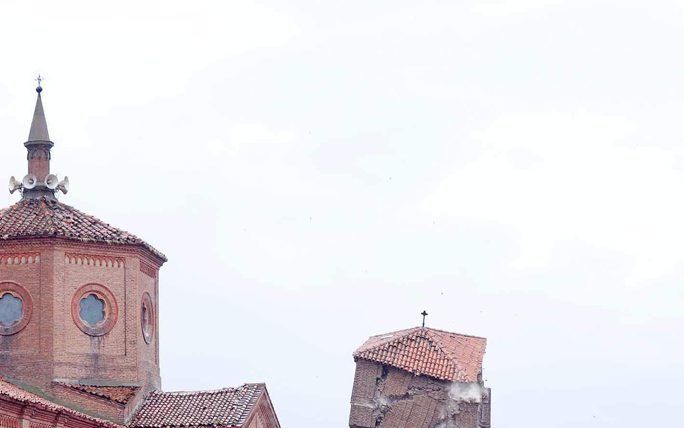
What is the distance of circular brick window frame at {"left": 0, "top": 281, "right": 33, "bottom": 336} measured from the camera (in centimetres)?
5444

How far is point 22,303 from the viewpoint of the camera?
2148 inches

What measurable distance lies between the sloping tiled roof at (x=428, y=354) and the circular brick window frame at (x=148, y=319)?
630 centimetres

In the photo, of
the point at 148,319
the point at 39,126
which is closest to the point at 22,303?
the point at 148,319

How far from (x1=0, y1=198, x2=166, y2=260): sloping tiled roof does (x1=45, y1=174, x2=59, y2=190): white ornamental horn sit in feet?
1.31

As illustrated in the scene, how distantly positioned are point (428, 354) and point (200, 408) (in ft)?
27.1

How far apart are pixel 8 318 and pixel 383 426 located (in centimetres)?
1183

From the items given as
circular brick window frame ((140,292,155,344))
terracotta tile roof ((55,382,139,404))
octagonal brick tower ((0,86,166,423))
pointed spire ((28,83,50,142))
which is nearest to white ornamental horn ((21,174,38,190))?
octagonal brick tower ((0,86,166,423))

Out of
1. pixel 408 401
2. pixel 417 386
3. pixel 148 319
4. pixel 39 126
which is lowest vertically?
pixel 408 401

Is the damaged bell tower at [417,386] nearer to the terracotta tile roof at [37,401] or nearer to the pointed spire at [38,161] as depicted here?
the terracotta tile roof at [37,401]

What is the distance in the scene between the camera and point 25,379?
5366cm

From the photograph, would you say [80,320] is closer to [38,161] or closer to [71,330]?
[71,330]

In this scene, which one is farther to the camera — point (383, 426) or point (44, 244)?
point (383, 426)

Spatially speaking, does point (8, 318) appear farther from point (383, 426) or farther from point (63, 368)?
point (383, 426)

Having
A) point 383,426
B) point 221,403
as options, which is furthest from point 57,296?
point 383,426
